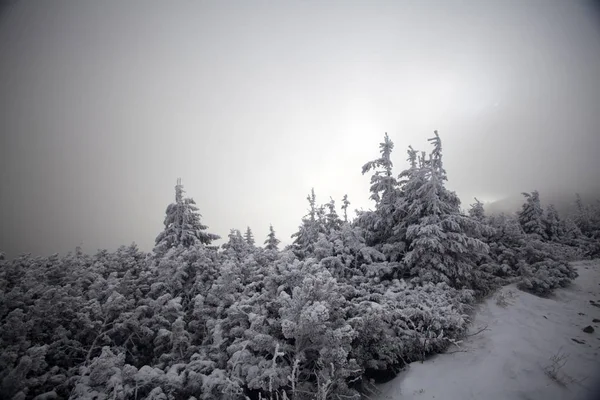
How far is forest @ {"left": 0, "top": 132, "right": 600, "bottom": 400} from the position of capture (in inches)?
225

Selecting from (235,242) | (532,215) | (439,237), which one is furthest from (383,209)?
(532,215)

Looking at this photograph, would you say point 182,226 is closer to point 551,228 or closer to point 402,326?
point 402,326

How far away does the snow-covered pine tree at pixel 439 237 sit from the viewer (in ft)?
37.0

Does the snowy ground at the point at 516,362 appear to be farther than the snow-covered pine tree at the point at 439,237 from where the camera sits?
No

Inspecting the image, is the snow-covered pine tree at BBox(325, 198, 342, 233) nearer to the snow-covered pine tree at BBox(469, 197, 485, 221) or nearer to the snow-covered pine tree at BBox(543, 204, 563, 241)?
the snow-covered pine tree at BBox(469, 197, 485, 221)

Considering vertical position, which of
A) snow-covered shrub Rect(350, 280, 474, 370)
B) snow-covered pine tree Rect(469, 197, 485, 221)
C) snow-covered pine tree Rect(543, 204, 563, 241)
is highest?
snow-covered pine tree Rect(469, 197, 485, 221)

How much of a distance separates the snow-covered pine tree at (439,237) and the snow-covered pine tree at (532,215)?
17.3 meters

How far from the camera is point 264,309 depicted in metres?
7.82

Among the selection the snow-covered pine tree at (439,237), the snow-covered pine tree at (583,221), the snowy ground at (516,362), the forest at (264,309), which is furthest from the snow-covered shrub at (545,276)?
the snow-covered pine tree at (583,221)

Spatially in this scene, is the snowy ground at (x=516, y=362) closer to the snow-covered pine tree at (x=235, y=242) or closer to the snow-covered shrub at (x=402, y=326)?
the snow-covered shrub at (x=402, y=326)

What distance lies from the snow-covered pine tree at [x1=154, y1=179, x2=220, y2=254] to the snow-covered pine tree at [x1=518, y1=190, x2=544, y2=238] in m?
30.2

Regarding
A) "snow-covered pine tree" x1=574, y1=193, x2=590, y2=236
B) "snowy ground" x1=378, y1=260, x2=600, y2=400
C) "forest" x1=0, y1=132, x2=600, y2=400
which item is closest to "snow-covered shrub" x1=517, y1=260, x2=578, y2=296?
"forest" x1=0, y1=132, x2=600, y2=400

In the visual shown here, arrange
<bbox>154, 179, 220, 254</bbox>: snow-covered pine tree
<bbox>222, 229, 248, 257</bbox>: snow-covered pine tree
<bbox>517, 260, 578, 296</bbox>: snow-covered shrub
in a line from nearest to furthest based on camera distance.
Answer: <bbox>517, 260, 578, 296</bbox>: snow-covered shrub, <bbox>154, 179, 220, 254</bbox>: snow-covered pine tree, <bbox>222, 229, 248, 257</bbox>: snow-covered pine tree

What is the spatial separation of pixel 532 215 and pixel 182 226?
110 ft
